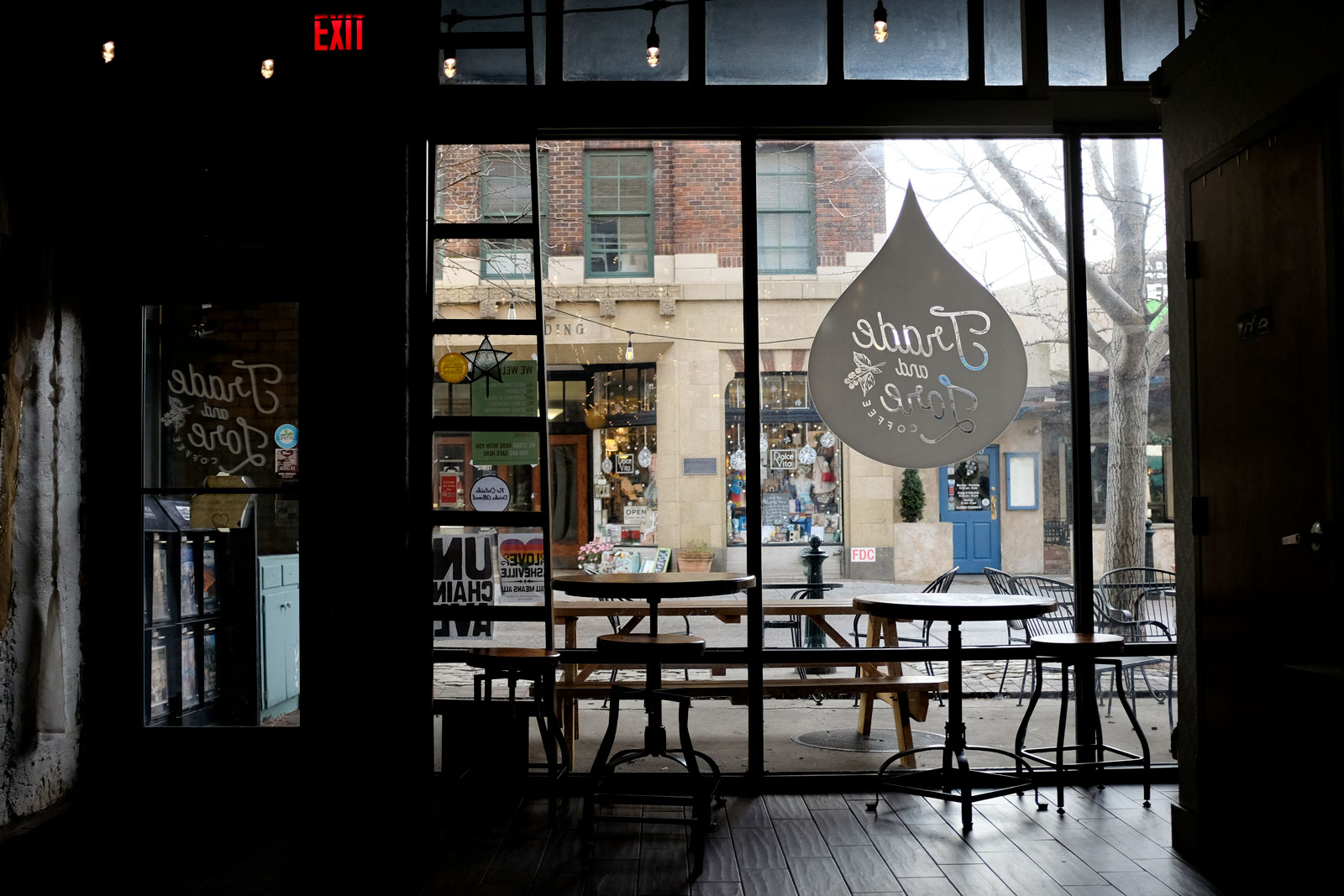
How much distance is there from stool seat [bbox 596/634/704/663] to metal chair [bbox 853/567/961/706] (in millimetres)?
1006

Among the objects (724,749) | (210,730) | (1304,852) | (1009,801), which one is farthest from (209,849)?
(1304,852)

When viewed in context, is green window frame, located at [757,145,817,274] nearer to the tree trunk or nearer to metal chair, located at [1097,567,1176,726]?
the tree trunk

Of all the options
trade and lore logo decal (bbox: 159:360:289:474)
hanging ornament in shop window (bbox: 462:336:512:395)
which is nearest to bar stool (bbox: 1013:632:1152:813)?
hanging ornament in shop window (bbox: 462:336:512:395)

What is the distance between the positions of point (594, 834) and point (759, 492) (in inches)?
59.1

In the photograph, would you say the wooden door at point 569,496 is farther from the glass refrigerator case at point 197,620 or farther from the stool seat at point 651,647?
the glass refrigerator case at point 197,620

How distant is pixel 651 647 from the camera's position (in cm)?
355

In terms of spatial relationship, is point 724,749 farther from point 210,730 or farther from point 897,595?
point 210,730

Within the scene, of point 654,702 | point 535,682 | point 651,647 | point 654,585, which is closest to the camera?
point 651,647

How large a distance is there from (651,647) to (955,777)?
1.27m

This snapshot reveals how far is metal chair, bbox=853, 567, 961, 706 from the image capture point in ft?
13.9

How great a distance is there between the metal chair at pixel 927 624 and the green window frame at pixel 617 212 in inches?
70.7

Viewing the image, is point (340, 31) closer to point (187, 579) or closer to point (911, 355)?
point (187, 579)

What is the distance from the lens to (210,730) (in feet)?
13.8

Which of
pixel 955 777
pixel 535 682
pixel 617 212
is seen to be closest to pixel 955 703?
pixel 955 777
